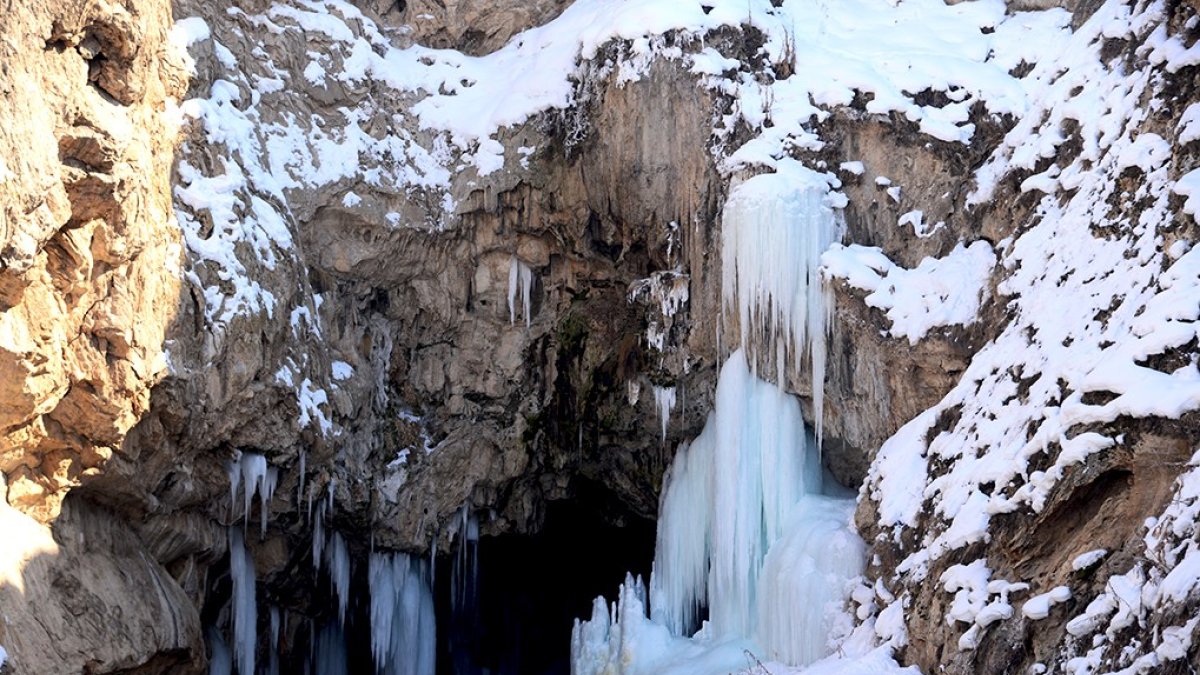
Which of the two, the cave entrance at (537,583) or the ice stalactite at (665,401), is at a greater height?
the ice stalactite at (665,401)

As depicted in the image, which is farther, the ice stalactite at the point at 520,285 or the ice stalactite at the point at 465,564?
the ice stalactite at the point at 465,564

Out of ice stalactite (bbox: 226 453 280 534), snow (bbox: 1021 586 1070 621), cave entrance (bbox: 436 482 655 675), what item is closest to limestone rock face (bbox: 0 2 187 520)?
ice stalactite (bbox: 226 453 280 534)

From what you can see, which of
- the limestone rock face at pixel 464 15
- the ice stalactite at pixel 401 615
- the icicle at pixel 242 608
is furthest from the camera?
the limestone rock face at pixel 464 15

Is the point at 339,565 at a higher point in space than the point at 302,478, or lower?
lower

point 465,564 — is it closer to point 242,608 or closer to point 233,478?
point 242,608

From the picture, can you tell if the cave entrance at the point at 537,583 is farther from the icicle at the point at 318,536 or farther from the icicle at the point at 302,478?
the icicle at the point at 302,478

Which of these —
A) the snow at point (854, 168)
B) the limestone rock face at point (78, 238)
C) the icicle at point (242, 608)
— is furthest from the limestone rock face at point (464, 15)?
the icicle at point (242, 608)

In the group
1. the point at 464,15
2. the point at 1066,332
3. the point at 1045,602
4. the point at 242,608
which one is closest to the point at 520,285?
the point at 464,15

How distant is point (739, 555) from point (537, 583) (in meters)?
6.07

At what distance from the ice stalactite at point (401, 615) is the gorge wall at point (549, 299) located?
0.34 metres

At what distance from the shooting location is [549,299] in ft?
58.2

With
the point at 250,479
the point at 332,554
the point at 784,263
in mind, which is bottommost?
the point at 332,554

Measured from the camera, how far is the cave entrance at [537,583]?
19031 mm

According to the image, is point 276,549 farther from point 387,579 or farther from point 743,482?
point 743,482
